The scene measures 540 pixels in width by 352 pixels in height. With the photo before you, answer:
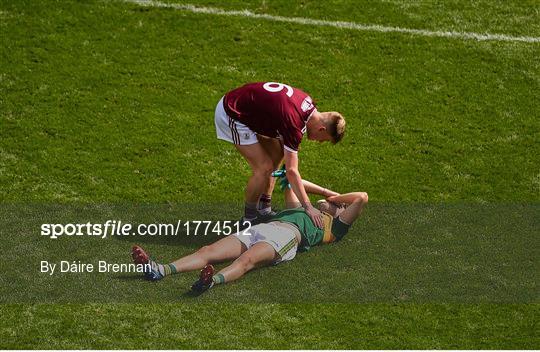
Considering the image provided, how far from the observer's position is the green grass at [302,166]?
38.8 ft

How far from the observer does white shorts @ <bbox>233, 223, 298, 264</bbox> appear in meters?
12.7

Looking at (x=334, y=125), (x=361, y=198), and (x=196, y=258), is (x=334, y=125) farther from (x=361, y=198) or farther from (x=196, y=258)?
(x=196, y=258)

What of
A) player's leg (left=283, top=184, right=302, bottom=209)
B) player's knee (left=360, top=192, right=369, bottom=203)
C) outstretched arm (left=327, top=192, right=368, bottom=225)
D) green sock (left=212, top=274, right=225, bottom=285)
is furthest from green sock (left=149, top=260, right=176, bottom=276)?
player's knee (left=360, top=192, right=369, bottom=203)

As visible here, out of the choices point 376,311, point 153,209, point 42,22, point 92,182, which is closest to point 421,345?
point 376,311

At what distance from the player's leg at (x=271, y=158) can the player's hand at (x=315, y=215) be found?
0.65 metres

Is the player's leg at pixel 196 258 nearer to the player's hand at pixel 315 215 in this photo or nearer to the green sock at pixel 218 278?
the green sock at pixel 218 278

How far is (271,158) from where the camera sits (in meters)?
13.3

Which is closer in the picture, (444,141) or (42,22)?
(444,141)

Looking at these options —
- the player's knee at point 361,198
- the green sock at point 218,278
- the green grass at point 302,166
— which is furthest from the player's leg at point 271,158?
the green sock at point 218,278

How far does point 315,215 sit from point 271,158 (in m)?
0.85

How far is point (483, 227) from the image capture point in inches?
535

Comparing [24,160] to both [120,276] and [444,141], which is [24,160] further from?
[444,141]

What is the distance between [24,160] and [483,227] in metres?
5.34

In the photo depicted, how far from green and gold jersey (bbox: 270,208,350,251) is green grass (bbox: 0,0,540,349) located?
13cm
